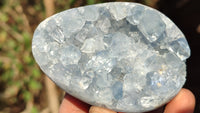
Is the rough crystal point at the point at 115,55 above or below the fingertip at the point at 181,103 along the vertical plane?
above

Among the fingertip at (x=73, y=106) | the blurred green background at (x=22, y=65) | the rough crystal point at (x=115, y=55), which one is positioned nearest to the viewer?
the rough crystal point at (x=115, y=55)

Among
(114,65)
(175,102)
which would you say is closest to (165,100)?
(175,102)

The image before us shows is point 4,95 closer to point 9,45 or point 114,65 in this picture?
point 9,45

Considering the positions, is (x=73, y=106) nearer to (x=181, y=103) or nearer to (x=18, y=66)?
(x=181, y=103)

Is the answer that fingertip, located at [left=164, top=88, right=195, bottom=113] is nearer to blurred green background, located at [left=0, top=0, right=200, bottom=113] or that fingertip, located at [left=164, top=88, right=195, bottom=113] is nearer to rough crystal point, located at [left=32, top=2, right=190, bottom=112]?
rough crystal point, located at [left=32, top=2, right=190, bottom=112]

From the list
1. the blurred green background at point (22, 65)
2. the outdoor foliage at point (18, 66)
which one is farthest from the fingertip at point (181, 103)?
the outdoor foliage at point (18, 66)

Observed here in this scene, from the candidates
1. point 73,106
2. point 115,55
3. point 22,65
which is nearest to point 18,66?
point 22,65

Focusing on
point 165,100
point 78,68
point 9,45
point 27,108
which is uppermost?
point 78,68

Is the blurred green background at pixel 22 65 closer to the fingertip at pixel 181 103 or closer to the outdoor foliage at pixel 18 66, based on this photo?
the outdoor foliage at pixel 18 66
